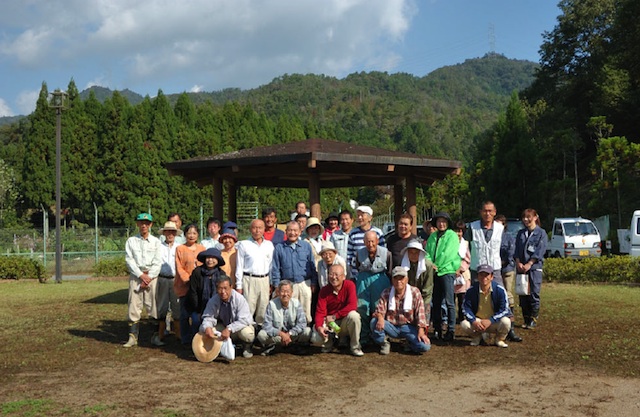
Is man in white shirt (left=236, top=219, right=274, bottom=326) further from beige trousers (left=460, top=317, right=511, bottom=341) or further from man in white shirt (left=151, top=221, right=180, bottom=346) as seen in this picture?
beige trousers (left=460, top=317, right=511, bottom=341)

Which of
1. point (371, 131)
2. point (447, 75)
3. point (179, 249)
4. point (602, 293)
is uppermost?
point (447, 75)

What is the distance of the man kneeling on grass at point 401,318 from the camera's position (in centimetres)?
716

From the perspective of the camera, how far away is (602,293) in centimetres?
1266

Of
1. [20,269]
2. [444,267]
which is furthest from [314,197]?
[20,269]

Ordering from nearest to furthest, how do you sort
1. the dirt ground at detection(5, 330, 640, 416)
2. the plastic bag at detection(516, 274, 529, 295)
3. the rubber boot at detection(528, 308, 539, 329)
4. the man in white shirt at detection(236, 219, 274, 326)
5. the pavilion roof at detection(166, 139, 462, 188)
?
the dirt ground at detection(5, 330, 640, 416), the man in white shirt at detection(236, 219, 274, 326), the plastic bag at detection(516, 274, 529, 295), the rubber boot at detection(528, 308, 539, 329), the pavilion roof at detection(166, 139, 462, 188)

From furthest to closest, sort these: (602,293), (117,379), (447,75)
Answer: (447,75) → (602,293) → (117,379)

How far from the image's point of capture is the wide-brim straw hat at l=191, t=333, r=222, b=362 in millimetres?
6902

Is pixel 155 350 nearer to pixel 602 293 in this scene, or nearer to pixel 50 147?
pixel 602 293

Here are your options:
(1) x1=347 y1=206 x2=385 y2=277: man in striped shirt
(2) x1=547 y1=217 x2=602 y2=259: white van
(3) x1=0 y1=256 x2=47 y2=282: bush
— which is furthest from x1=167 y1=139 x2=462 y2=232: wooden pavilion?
(2) x1=547 y1=217 x2=602 y2=259: white van

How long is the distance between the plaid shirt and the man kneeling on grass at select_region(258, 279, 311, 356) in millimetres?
857

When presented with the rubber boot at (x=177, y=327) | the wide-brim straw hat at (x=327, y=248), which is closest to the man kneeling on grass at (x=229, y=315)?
the wide-brim straw hat at (x=327, y=248)

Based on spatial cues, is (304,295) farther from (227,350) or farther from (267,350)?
(227,350)

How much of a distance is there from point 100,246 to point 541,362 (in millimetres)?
19363

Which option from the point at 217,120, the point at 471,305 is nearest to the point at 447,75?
the point at 217,120
